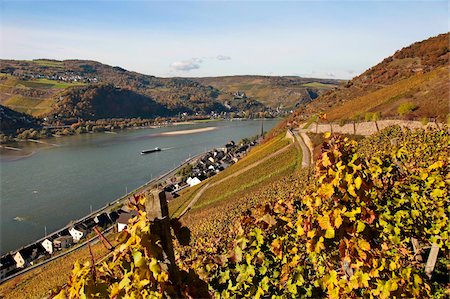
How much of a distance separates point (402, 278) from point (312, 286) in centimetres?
117

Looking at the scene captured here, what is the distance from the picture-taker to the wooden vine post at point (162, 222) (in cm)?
222

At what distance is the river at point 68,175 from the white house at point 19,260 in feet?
12.9

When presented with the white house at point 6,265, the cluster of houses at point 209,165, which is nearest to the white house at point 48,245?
the white house at point 6,265

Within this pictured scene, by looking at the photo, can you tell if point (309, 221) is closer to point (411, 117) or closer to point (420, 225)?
point (420, 225)

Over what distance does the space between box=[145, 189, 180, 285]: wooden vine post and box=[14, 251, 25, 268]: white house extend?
35455 millimetres

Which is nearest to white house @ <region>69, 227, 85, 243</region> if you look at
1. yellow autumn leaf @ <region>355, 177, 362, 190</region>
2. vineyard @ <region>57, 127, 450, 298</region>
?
vineyard @ <region>57, 127, 450, 298</region>

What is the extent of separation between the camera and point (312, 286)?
443 centimetres

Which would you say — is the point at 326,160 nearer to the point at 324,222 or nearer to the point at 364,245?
the point at 324,222

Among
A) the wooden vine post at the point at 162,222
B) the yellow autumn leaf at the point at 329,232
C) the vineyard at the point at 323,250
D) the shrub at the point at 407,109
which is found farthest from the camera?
the shrub at the point at 407,109

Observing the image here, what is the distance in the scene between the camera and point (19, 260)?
3198 centimetres

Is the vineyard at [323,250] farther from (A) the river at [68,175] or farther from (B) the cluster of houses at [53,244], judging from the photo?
(A) the river at [68,175]

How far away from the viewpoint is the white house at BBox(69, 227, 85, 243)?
35812 millimetres

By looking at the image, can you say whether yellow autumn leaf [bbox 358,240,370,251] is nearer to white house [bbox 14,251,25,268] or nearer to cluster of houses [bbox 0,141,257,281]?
cluster of houses [bbox 0,141,257,281]

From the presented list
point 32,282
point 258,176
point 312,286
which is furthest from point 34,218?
point 312,286
